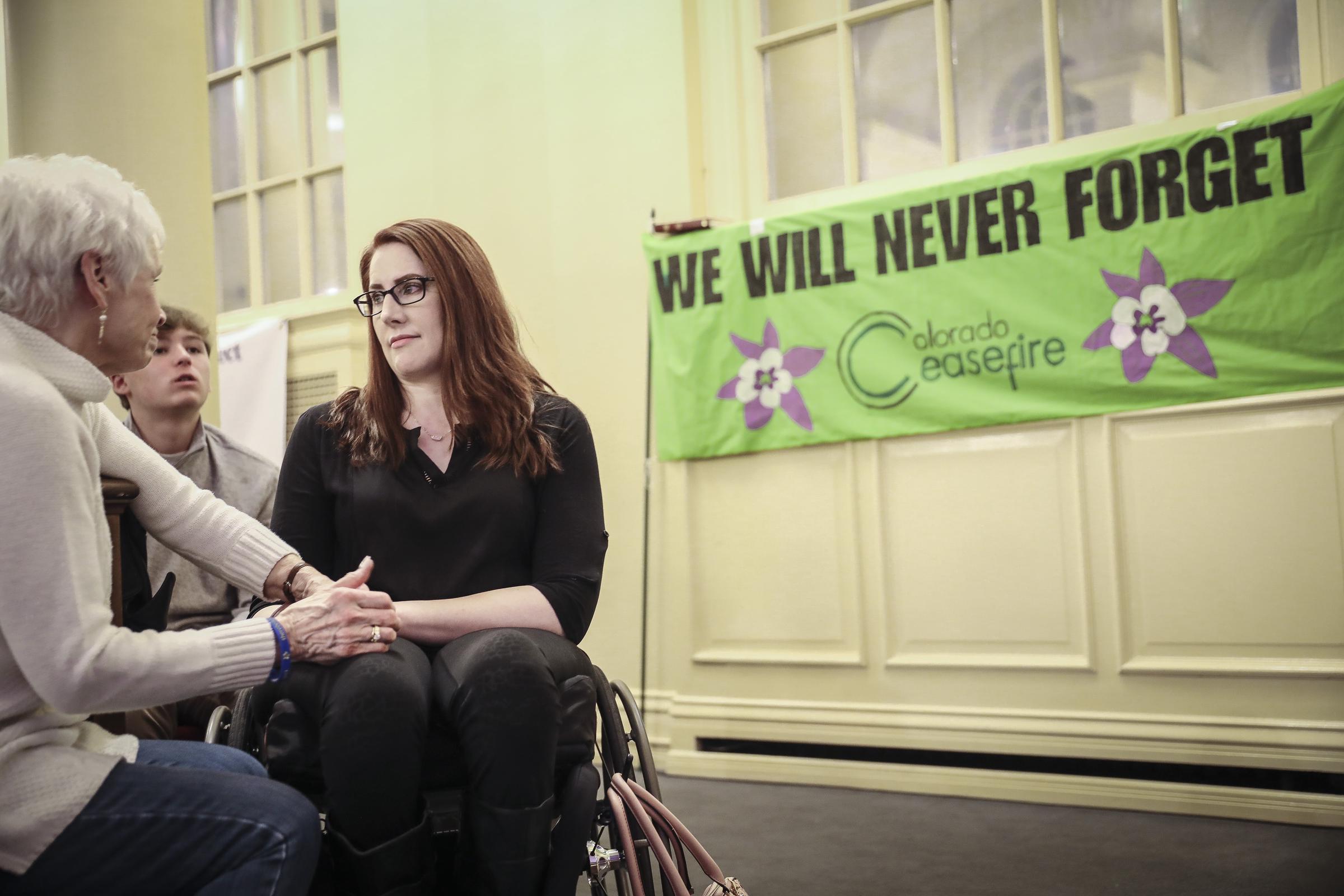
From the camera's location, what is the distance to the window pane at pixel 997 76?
10.5 ft

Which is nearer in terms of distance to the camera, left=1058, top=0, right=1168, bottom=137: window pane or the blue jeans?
the blue jeans

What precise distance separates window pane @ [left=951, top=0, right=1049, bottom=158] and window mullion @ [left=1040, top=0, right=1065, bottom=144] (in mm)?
39

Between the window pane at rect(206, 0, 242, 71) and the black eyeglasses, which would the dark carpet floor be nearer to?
the black eyeglasses

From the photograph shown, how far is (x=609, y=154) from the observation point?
3.85 metres

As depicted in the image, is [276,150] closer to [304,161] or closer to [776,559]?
[304,161]

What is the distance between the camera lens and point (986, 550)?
3.16 meters

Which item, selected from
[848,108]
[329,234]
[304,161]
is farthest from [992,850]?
[304,161]

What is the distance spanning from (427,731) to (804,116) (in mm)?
2757

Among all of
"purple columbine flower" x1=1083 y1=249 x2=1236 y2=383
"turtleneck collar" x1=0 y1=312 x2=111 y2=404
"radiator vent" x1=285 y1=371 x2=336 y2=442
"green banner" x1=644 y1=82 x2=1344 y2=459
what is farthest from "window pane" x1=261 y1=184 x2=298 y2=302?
"turtleneck collar" x1=0 y1=312 x2=111 y2=404

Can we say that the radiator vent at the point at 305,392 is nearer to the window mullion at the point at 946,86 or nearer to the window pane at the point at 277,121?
the window pane at the point at 277,121

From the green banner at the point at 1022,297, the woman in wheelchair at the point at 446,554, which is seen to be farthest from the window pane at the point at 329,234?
the woman in wheelchair at the point at 446,554

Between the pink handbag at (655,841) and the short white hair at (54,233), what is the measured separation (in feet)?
3.00

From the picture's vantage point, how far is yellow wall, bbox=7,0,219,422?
2.49m

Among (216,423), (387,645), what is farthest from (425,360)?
(216,423)
